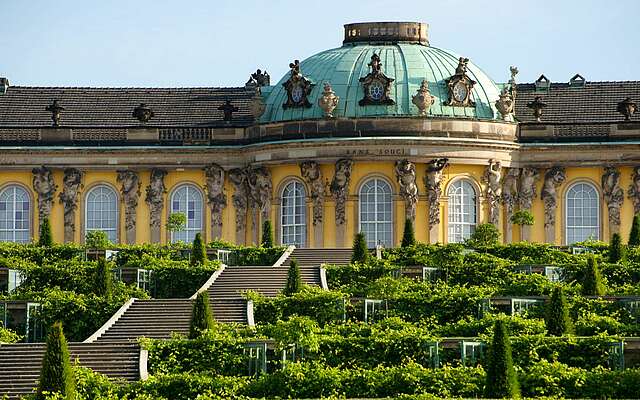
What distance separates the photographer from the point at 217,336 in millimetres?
59969

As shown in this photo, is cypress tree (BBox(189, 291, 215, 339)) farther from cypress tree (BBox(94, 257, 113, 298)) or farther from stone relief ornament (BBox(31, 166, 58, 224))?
stone relief ornament (BBox(31, 166, 58, 224))

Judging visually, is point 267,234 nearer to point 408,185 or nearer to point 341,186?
point 341,186

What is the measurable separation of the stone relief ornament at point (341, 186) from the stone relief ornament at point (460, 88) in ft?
14.6

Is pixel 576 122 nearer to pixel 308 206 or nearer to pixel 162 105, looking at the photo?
pixel 308 206

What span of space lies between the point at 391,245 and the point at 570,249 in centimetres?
1067

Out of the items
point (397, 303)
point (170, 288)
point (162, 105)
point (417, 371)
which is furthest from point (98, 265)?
point (162, 105)

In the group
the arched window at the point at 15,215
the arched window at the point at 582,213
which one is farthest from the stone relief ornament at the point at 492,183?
the arched window at the point at 15,215

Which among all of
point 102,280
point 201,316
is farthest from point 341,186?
point 201,316

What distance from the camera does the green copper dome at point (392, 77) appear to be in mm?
87250

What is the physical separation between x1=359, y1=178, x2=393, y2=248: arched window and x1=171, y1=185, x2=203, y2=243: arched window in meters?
7.45

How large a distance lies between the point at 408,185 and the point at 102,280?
68.3 ft

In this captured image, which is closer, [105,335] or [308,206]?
[105,335]

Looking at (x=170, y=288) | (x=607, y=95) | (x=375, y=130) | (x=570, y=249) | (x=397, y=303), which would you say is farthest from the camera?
(x=607, y=95)

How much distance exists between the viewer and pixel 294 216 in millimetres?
88062
